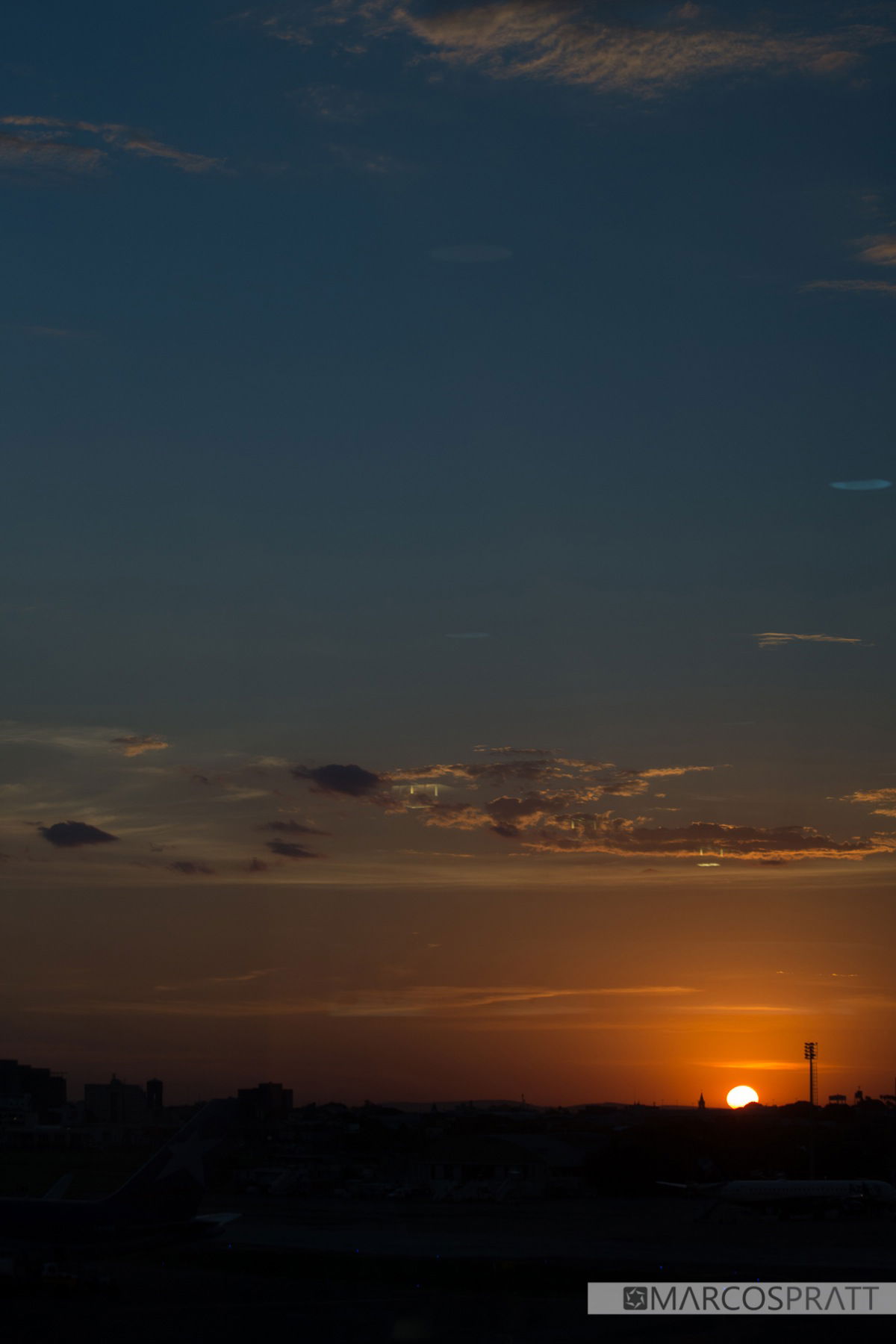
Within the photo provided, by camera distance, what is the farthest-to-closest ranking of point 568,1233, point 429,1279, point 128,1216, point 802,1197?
point 802,1197
point 568,1233
point 429,1279
point 128,1216

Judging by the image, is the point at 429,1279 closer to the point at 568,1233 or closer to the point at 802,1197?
the point at 568,1233

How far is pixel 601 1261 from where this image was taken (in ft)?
226

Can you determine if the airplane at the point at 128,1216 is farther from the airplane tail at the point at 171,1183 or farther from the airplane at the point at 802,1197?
the airplane at the point at 802,1197

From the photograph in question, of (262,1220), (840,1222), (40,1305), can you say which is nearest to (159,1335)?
(40,1305)

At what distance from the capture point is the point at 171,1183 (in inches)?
2158

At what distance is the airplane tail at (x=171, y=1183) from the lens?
53.8 metres

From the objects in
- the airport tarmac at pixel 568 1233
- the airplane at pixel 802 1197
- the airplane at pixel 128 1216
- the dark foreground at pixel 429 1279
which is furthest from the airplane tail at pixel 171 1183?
the airplane at pixel 802 1197

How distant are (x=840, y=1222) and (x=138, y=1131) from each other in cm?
10341

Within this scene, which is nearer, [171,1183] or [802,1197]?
[171,1183]

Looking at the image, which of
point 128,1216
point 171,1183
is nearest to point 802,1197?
point 171,1183

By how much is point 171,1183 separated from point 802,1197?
81664 mm

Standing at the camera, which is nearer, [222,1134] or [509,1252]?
[222,1134]

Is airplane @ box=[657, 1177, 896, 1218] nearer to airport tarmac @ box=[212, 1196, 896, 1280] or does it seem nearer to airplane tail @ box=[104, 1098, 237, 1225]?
airport tarmac @ box=[212, 1196, 896, 1280]

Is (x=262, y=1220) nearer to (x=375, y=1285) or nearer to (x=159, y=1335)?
(x=375, y=1285)
